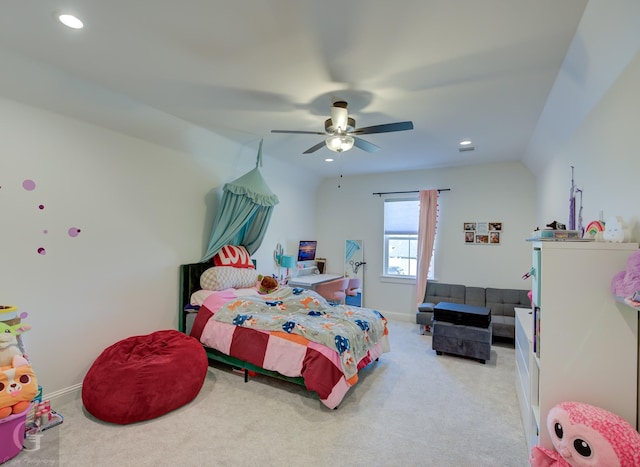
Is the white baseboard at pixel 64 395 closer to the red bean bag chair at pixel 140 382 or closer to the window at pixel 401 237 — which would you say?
the red bean bag chair at pixel 140 382

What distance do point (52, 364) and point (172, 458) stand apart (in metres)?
1.50

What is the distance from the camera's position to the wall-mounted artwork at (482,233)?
5.07m

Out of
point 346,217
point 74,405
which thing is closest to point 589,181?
point 346,217

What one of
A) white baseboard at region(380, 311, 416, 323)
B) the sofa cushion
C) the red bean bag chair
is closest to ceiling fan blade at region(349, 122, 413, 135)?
the red bean bag chair

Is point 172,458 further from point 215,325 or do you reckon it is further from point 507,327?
point 507,327

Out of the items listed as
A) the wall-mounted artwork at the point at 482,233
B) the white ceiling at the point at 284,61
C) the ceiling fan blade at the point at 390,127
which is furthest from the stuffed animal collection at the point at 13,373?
the wall-mounted artwork at the point at 482,233

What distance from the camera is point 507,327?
170 inches

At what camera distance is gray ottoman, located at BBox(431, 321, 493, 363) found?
3754 mm

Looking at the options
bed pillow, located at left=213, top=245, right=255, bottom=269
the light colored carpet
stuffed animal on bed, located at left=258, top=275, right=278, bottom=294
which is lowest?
the light colored carpet

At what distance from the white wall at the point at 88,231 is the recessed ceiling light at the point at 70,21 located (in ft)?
3.39

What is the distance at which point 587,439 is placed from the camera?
1435 millimetres

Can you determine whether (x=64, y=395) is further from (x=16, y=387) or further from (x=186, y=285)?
(x=186, y=285)

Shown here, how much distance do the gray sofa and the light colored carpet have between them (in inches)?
49.2

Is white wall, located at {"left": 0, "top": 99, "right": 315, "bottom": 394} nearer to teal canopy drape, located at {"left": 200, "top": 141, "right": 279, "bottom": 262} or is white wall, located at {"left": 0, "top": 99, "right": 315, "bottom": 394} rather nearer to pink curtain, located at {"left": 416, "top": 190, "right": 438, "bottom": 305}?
teal canopy drape, located at {"left": 200, "top": 141, "right": 279, "bottom": 262}
